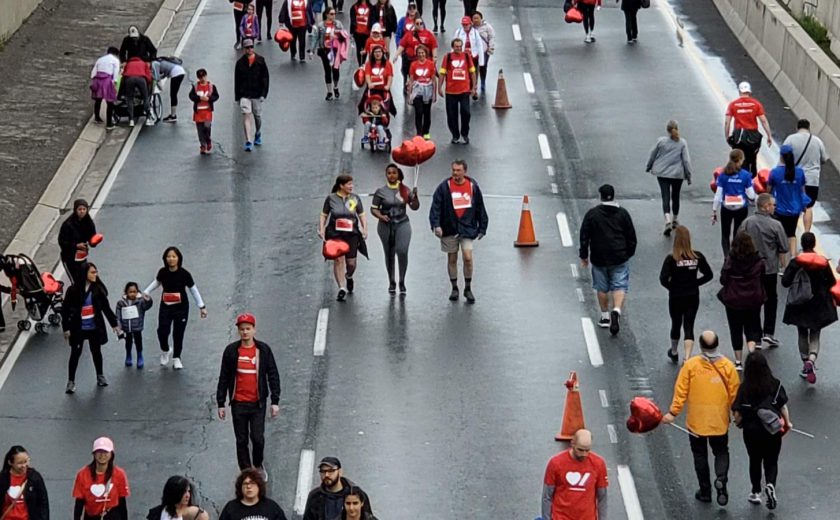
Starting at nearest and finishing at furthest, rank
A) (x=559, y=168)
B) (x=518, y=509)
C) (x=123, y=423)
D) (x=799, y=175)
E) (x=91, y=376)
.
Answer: (x=518, y=509) < (x=123, y=423) < (x=91, y=376) < (x=799, y=175) < (x=559, y=168)

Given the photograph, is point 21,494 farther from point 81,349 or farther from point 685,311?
point 685,311

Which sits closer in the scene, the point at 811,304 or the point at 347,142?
the point at 811,304

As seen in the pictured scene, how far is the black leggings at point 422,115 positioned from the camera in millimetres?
27875

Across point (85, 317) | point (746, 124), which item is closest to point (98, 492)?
point (85, 317)

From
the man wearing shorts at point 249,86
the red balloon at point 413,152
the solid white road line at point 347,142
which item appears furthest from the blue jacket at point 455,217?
the man wearing shorts at point 249,86

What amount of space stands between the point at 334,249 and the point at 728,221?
464 centimetres

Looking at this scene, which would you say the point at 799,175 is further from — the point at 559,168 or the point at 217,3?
the point at 217,3

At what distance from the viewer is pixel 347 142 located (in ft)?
93.5

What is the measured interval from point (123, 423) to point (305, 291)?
167 inches

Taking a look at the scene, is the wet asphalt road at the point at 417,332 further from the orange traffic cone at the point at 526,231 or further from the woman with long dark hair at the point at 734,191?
the woman with long dark hair at the point at 734,191

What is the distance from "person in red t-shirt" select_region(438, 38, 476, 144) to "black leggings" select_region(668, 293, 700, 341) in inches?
368

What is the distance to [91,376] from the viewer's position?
19.3 meters

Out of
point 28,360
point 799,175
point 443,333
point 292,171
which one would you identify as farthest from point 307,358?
point 292,171

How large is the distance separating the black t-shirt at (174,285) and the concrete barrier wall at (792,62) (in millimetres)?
11006
